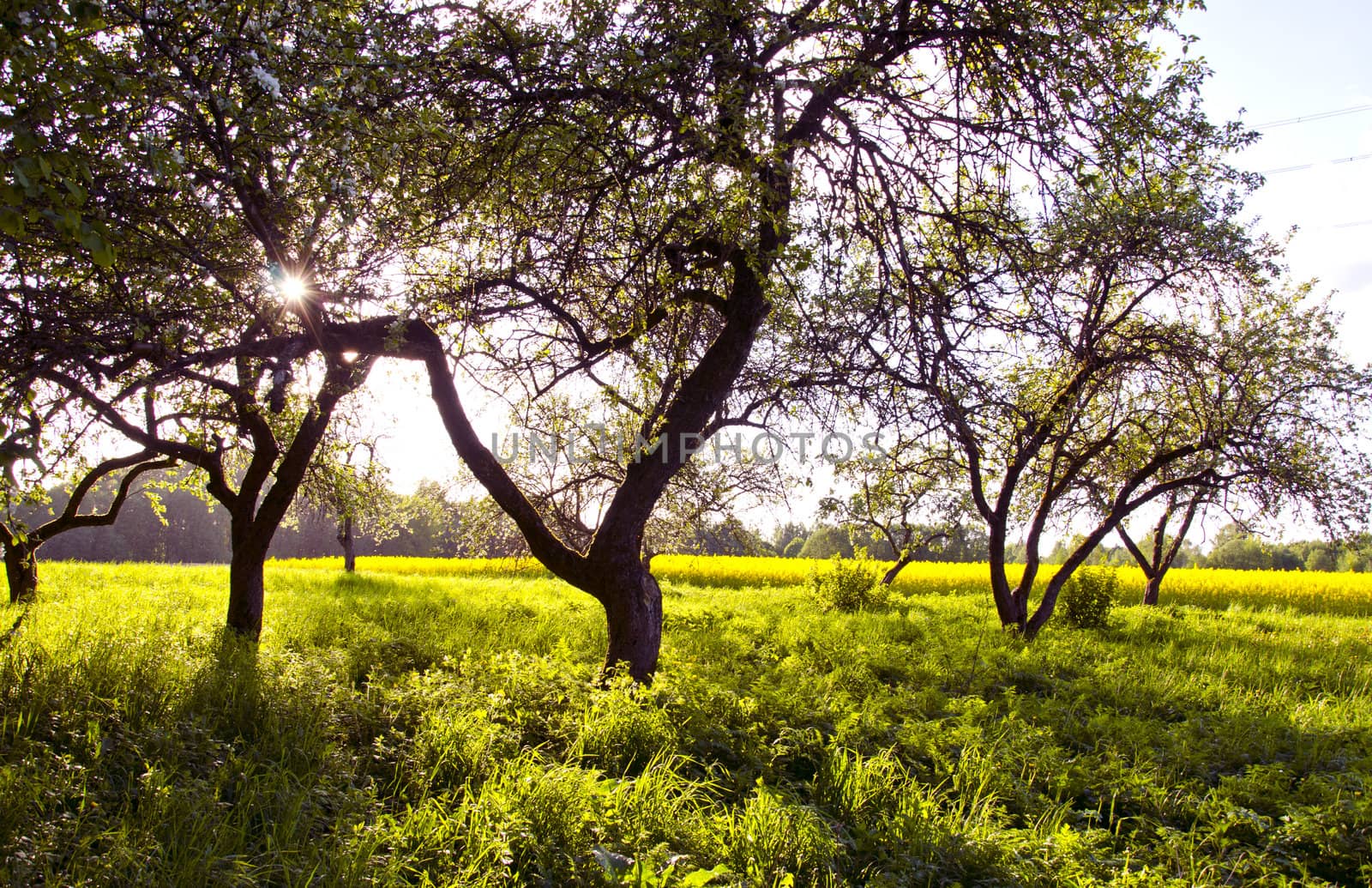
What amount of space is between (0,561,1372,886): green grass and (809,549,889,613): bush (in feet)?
16.7

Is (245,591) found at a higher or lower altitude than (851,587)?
higher

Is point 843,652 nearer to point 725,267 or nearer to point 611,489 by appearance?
point 611,489

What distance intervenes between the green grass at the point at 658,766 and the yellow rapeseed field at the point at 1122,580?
8335 millimetres

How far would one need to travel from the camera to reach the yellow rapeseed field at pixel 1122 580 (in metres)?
19.5

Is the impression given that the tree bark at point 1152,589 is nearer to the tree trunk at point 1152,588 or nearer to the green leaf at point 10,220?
the tree trunk at point 1152,588

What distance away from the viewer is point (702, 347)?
7930mm

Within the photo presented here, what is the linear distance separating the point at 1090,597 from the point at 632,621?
9.73m

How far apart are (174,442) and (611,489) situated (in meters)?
5.12

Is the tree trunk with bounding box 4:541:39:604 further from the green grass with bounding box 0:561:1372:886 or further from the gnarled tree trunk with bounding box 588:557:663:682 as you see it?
the gnarled tree trunk with bounding box 588:557:663:682

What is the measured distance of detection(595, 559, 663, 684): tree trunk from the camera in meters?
6.63

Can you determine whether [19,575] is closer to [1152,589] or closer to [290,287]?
[290,287]

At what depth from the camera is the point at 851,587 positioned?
14.1 meters

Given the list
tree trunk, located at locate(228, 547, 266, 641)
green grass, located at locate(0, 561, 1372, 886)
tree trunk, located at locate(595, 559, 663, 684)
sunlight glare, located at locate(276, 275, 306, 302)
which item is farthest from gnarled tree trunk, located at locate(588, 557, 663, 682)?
tree trunk, located at locate(228, 547, 266, 641)

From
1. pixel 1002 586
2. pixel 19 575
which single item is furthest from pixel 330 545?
pixel 1002 586
